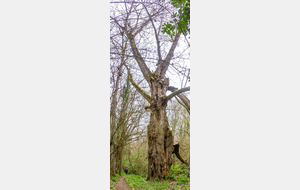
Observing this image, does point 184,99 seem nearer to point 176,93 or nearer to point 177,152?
point 176,93

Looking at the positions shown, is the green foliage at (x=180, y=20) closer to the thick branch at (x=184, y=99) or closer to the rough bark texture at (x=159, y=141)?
the thick branch at (x=184, y=99)

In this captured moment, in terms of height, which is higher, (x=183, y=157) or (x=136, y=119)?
(x=136, y=119)

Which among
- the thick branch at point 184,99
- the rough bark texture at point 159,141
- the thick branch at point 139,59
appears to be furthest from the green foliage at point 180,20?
the rough bark texture at point 159,141

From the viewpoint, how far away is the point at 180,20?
2.68 m

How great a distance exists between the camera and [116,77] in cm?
268

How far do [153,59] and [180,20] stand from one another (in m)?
0.60

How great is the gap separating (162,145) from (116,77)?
1.00 m

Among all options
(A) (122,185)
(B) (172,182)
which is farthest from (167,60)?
(A) (122,185)

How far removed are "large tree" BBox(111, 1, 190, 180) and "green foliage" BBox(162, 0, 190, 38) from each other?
60mm

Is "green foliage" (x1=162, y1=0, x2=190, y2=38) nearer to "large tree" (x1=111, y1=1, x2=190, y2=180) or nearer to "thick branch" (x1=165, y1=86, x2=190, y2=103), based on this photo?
"large tree" (x1=111, y1=1, x2=190, y2=180)

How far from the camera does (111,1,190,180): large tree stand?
250 cm

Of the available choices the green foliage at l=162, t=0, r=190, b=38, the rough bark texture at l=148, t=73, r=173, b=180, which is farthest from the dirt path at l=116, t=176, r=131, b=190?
the green foliage at l=162, t=0, r=190, b=38
